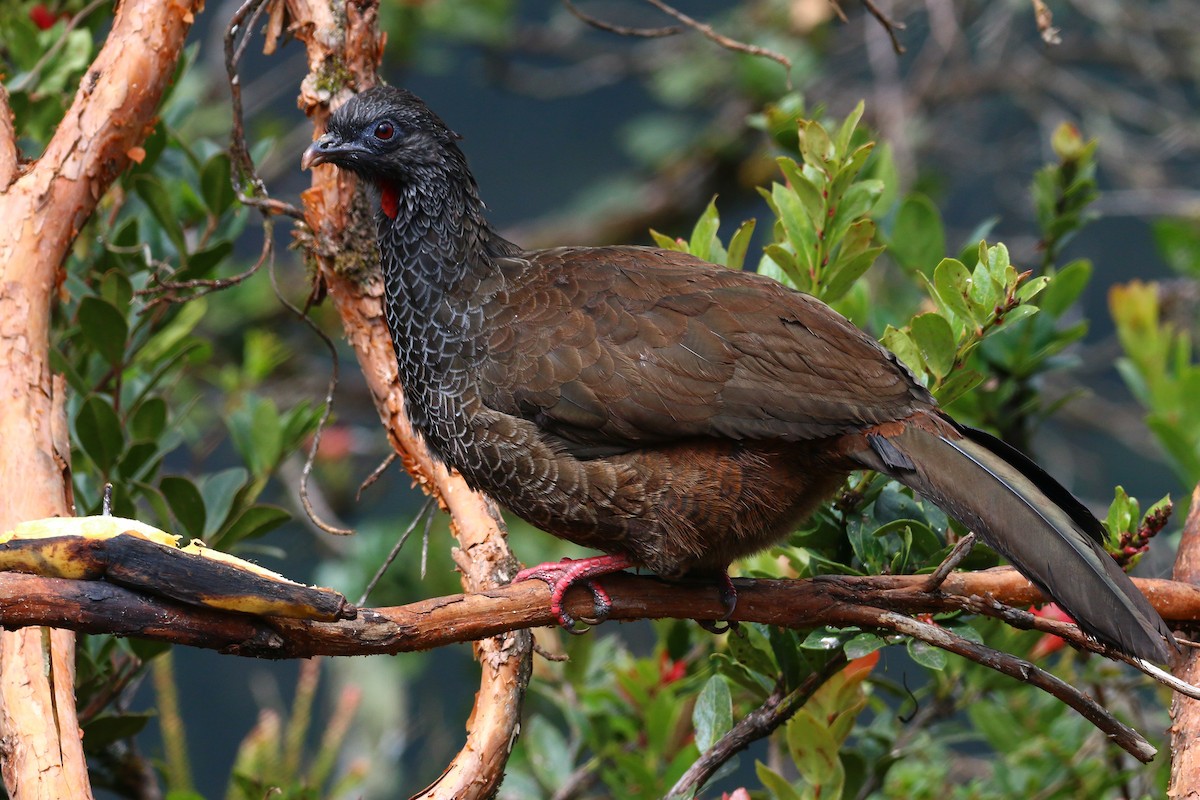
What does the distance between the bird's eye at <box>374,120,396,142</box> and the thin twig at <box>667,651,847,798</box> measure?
163 cm

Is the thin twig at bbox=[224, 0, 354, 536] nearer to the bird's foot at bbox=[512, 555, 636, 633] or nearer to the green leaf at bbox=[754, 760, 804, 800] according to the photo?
the bird's foot at bbox=[512, 555, 636, 633]

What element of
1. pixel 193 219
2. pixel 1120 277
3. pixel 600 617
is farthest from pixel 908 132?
pixel 600 617

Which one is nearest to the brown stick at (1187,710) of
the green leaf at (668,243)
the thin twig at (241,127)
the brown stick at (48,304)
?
the green leaf at (668,243)

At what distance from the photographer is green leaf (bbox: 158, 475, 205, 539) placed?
119 inches

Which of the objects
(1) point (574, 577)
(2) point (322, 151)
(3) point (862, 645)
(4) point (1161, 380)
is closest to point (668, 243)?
(2) point (322, 151)

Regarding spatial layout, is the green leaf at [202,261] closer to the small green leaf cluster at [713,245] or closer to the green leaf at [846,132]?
the small green leaf cluster at [713,245]

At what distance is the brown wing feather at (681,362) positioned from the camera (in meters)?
2.60

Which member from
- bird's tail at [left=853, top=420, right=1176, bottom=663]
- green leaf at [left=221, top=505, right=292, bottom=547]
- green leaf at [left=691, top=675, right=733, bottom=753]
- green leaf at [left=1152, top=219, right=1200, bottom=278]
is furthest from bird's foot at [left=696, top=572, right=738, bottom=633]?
green leaf at [left=1152, top=219, right=1200, bottom=278]

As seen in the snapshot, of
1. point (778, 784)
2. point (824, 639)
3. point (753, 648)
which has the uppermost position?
point (824, 639)

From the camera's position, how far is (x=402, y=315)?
9.82 ft

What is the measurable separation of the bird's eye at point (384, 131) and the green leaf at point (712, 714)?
1.54 metres

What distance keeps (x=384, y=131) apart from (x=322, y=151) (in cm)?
17

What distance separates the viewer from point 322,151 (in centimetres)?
300

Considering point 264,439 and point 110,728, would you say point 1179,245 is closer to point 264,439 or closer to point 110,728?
point 264,439
